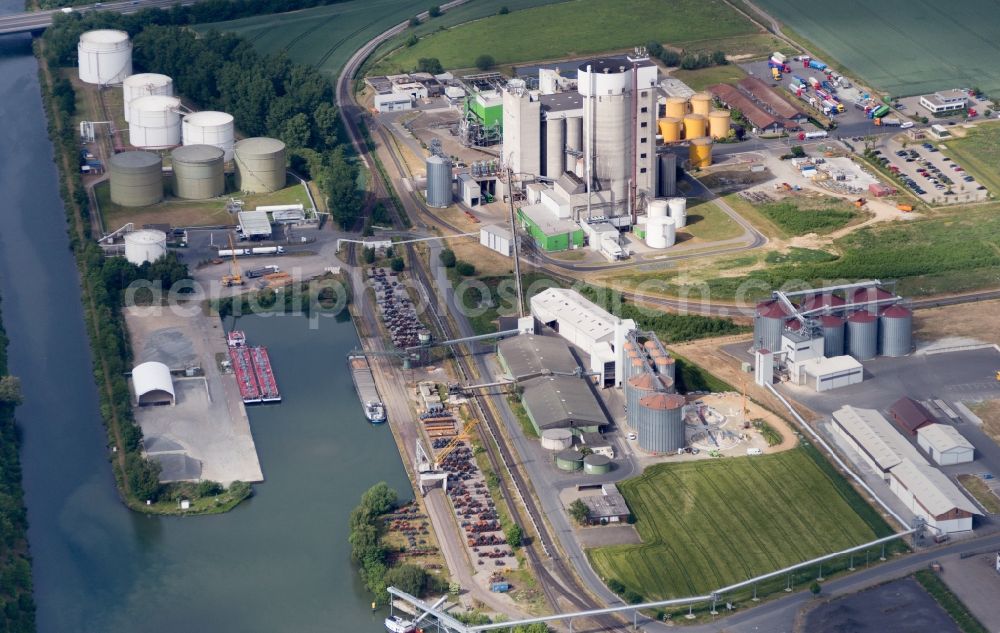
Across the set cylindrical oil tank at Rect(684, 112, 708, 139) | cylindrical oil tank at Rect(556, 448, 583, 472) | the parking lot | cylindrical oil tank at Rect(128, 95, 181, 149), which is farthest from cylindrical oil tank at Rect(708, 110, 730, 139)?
cylindrical oil tank at Rect(556, 448, 583, 472)

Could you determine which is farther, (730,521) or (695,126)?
(695,126)

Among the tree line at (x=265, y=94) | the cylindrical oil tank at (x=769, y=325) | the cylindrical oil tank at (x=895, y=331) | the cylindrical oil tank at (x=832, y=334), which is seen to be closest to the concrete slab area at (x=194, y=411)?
the tree line at (x=265, y=94)

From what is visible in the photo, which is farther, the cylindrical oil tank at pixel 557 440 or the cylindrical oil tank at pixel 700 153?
the cylindrical oil tank at pixel 700 153

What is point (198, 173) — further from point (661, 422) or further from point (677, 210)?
point (661, 422)

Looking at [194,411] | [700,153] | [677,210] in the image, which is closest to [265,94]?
[700,153]

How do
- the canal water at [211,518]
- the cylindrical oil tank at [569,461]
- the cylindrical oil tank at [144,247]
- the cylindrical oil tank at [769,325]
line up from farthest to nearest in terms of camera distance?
1. the cylindrical oil tank at [144,247]
2. the cylindrical oil tank at [769,325]
3. the cylindrical oil tank at [569,461]
4. the canal water at [211,518]

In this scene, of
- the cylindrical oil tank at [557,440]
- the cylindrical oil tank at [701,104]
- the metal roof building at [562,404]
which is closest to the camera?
the cylindrical oil tank at [557,440]

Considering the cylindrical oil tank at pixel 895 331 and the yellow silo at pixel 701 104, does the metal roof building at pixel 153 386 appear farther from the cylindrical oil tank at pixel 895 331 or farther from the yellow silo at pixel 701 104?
the yellow silo at pixel 701 104
